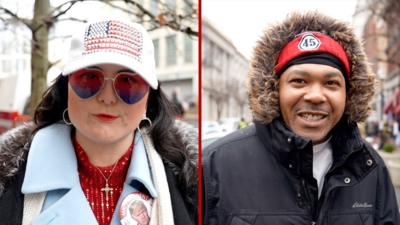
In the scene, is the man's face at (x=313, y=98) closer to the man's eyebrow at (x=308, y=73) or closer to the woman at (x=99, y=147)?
the man's eyebrow at (x=308, y=73)

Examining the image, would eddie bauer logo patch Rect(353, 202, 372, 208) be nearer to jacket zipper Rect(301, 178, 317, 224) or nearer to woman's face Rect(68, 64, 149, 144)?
jacket zipper Rect(301, 178, 317, 224)

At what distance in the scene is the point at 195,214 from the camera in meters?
1.62

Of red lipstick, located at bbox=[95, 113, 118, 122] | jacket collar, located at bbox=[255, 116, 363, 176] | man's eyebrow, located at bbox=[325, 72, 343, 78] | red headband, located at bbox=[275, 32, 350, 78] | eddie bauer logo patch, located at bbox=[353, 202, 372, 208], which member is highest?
red headband, located at bbox=[275, 32, 350, 78]

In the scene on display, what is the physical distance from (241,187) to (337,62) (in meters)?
0.58

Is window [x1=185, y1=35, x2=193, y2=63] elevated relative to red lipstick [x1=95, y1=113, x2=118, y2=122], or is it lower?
elevated

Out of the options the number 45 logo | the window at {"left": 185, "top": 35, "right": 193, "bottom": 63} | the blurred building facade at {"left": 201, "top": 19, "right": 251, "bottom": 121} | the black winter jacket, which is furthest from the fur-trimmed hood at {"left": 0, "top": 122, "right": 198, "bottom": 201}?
the window at {"left": 185, "top": 35, "right": 193, "bottom": 63}

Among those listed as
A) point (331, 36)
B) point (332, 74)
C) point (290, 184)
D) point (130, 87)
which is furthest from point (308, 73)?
point (130, 87)

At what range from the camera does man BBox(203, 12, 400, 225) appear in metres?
1.69

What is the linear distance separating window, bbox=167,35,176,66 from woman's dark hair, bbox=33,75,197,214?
0.55 m

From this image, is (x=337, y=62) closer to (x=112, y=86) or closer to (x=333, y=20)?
(x=333, y=20)

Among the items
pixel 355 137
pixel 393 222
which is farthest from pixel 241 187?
pixel 393 222

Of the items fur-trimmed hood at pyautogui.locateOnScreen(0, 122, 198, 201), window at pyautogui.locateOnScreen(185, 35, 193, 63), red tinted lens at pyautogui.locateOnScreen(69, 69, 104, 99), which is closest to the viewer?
red tinted lens at pyautogui.locateOnScreen(69, 69, 104, 99)

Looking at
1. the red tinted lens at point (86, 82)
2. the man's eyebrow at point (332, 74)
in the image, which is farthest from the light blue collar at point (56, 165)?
the man's eyebrow at point (332, 74)

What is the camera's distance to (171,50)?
7.40 feet
